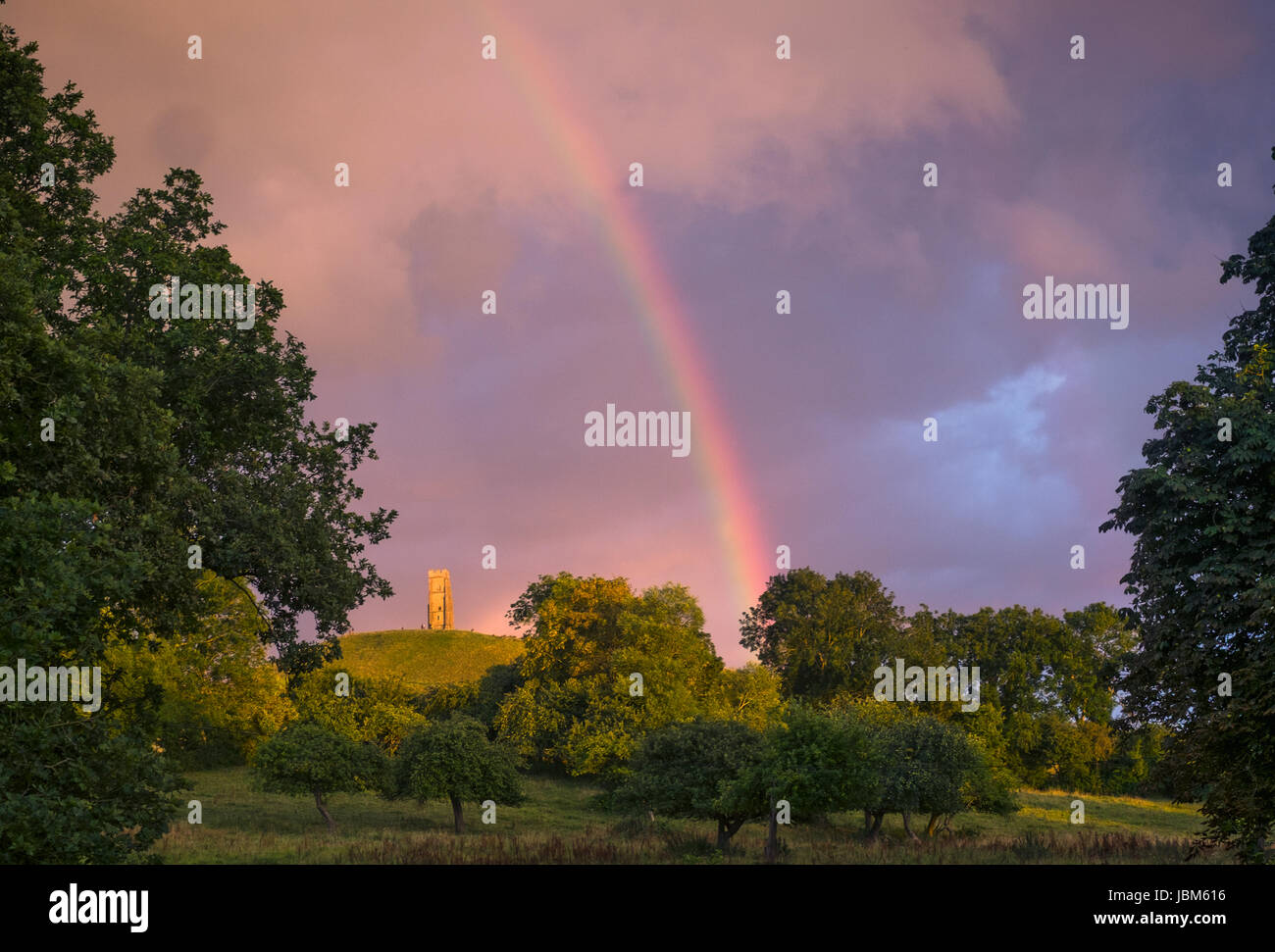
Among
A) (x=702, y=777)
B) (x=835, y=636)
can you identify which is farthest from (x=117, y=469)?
(x=835, y=636)

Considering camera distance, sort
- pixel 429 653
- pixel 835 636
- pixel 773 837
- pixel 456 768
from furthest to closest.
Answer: pixel 429 653
pixel 835 636
pixel 456 768
pixel 773 837

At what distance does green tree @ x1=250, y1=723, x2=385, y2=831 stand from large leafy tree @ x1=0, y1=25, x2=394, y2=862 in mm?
23865

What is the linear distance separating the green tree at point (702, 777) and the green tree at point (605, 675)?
17.3 m

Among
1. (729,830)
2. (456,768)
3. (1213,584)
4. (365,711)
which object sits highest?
(1213,584)

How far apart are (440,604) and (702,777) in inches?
5429

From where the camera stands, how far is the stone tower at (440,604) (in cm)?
17138

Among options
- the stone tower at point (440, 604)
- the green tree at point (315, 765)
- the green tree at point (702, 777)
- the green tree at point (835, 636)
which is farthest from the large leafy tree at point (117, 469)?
the stone tower at point (440, 604)

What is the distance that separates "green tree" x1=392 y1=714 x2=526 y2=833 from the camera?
4631 centimetres

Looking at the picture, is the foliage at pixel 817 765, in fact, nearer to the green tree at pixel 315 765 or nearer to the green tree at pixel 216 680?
the green tree at pixel 315 765

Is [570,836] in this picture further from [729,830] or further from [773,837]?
[773,837]

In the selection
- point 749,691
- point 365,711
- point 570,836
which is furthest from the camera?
point 749,691

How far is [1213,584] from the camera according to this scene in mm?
25500

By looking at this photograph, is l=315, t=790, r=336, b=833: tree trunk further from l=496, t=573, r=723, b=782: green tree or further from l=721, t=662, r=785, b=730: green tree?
l=721, t=662, r=785, b=730: green tree
